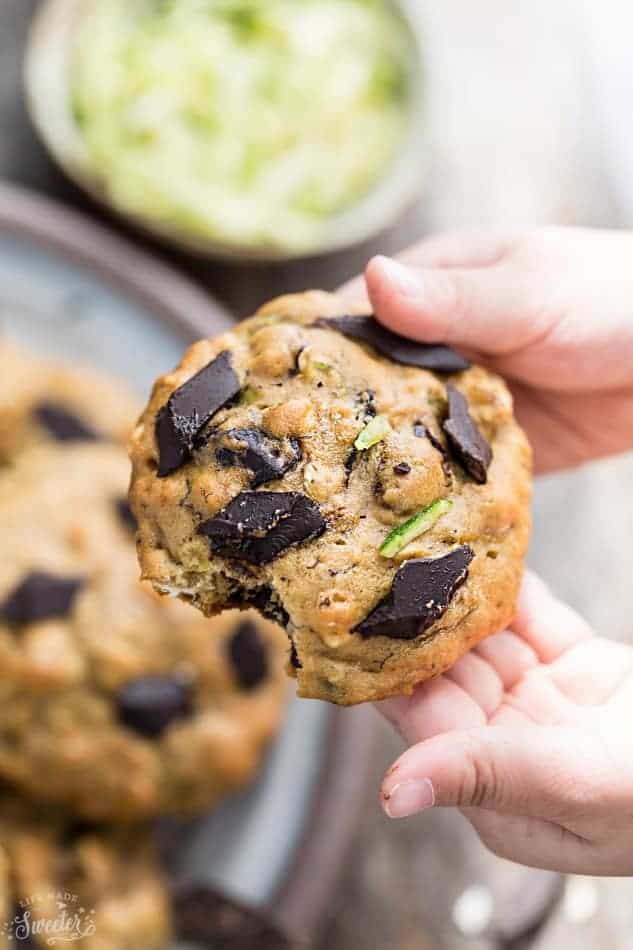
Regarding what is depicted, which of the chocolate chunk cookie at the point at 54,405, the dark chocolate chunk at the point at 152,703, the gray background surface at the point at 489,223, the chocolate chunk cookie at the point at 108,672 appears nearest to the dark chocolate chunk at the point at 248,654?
the chocolate chunk cookie at the point at 108,672

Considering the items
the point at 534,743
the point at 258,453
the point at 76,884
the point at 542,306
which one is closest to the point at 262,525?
the point at 258,453

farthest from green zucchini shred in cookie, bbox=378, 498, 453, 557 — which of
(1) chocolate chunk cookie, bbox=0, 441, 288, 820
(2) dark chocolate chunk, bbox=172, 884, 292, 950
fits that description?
(2) dark chocolate chunk, bbox=172, 884, 292, 950

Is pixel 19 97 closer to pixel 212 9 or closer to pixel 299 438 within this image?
pixel 212 9

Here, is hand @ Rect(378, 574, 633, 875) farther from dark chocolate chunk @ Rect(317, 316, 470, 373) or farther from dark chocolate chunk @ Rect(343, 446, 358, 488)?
dark chocolate chunk @ Rect(317, 316, 470, 373)

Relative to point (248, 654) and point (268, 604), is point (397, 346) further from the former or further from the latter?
point (248, 654)

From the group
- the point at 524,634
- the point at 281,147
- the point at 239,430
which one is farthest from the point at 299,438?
the point at 281,147

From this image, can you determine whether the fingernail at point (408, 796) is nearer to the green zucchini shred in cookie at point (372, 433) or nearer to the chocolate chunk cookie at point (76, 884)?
the green zucchini shred in cookie at point (372, 433)
